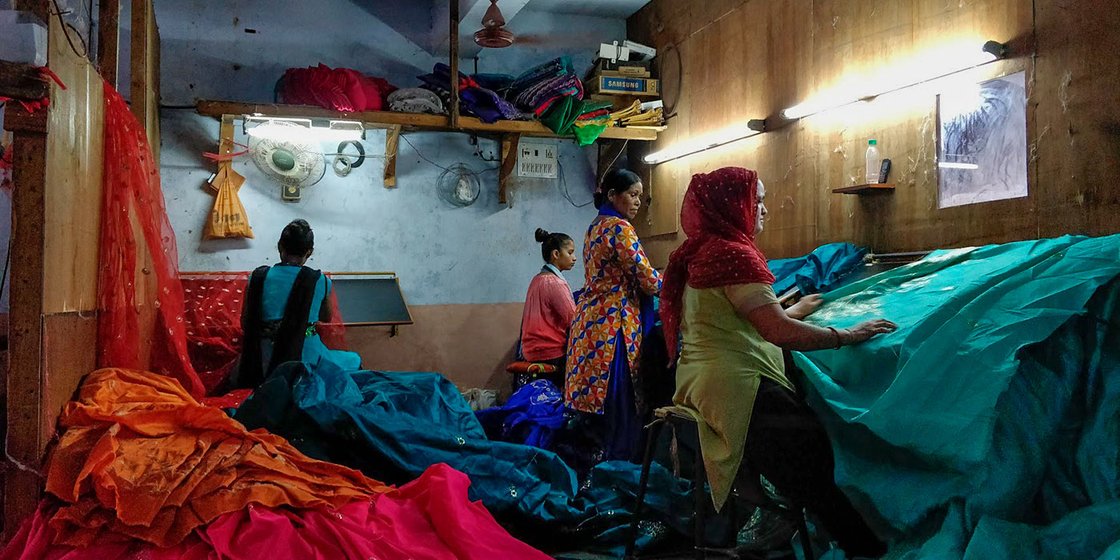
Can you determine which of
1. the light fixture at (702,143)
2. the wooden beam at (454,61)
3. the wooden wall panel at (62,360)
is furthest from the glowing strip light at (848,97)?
the wooden wall panel at (62,360)

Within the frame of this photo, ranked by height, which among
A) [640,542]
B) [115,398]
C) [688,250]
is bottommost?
[640,542]

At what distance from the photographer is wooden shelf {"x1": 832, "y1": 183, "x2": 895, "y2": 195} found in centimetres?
382

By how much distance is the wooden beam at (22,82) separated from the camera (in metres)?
2.14

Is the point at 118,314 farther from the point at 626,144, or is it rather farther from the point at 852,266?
the point at 626,144

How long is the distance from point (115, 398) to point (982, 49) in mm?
3539

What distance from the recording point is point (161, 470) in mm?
2289

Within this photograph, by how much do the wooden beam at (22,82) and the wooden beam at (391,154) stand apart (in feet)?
11.8

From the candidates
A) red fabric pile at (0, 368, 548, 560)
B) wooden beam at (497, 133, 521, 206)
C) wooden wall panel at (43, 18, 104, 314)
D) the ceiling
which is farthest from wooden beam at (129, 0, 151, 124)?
the ceiling

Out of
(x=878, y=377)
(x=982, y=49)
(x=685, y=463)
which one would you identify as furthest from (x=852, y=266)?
(x=878, y=377)

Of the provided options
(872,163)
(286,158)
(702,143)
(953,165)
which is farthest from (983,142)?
(286,158)

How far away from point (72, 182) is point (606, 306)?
2.13 meters

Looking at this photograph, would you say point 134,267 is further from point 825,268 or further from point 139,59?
point 825,268

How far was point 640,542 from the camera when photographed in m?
2.92

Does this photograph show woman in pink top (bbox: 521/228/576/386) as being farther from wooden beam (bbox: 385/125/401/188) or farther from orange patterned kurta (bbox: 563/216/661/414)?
wooden beam (bbox: 385/125/401/188)
